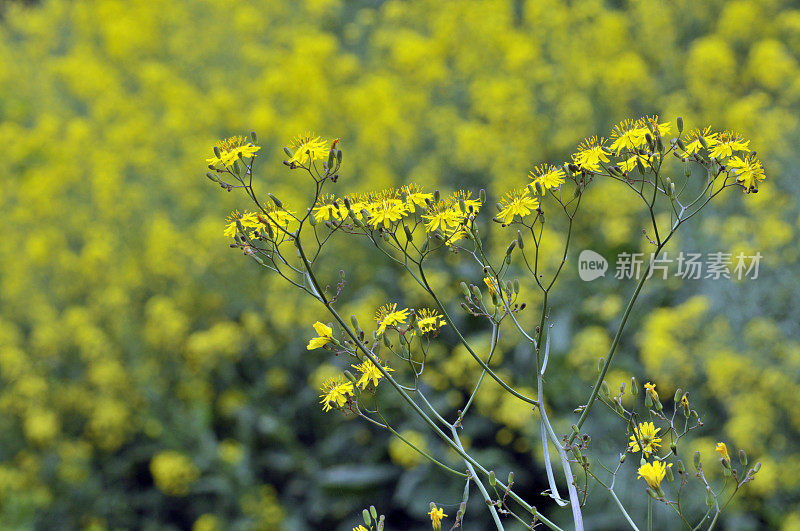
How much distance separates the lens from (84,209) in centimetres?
480

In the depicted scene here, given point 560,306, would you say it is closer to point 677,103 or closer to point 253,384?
point 677,103

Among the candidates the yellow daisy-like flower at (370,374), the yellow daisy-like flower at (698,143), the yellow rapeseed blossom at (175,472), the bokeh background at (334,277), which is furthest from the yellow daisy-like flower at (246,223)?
the yellow rapeseed blossom at (175,472)

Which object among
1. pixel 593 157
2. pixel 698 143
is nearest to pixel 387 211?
pixel 593 157

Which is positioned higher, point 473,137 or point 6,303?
point 473,137

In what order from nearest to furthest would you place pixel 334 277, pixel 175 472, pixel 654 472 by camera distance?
1. pixel 654 472
2. pixel 175 472
3. pixel 334 277

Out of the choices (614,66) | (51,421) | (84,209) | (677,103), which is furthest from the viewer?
(84,209)

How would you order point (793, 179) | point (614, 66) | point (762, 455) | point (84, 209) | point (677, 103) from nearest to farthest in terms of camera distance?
point (762, 455) < point (793, 179) < point (677, 103) < point (614, 66) < point (84, 209)

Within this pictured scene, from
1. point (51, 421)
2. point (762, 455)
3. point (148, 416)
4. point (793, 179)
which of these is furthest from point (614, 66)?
point (51, 421)

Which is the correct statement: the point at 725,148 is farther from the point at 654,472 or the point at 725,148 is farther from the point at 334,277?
the point at 334,277

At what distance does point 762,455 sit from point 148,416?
2.73m

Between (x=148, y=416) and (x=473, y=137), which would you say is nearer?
(x=148, y=416)

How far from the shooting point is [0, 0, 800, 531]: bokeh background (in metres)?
2.89

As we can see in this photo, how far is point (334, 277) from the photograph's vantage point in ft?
13.1

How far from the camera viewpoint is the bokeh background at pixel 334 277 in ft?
9.48
